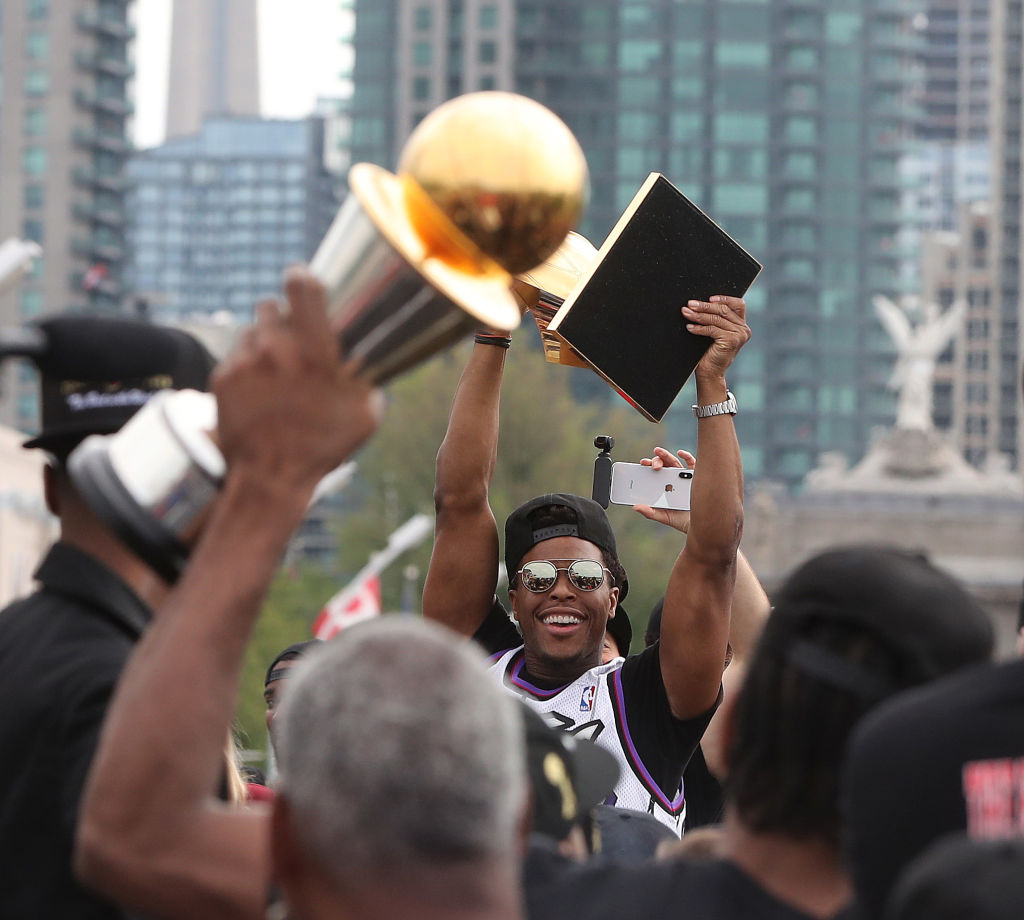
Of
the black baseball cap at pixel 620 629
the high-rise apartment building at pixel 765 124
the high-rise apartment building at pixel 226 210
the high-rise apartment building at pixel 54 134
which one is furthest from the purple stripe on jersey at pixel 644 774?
the high-rise apartment building at pixel 226 210

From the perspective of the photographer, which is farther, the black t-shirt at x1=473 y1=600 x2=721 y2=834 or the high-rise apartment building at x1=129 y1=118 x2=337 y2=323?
the high-rise apartment building at x1=129 y1=118 x2=337 y2=323

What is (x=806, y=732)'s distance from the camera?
260cm

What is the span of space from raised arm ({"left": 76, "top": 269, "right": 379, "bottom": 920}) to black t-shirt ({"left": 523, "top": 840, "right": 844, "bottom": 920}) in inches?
16.6

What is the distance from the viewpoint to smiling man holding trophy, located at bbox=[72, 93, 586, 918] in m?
2.28

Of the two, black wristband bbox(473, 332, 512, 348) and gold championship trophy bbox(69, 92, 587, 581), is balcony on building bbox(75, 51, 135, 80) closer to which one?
black wristband bbox(473, 332, 512, 348)

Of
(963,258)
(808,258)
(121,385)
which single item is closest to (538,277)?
(121,385)

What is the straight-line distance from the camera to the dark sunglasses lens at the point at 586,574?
510 centimetres

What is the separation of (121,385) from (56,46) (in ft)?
315

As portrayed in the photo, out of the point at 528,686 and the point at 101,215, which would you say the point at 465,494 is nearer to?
the point at 528,686

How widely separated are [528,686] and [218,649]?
2750mm

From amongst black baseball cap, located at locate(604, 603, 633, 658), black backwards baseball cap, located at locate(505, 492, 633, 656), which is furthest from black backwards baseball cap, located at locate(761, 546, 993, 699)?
black baseball cap, located at locate(604, 603, 633, 658)

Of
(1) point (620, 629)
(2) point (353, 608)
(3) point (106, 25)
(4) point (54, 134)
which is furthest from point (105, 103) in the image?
(1) point (620, 629)

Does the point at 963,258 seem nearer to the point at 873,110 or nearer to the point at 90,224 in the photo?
the point at 873,110

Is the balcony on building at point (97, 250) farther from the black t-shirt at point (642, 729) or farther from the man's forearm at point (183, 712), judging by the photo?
the man's forearm at point (183, 712)
